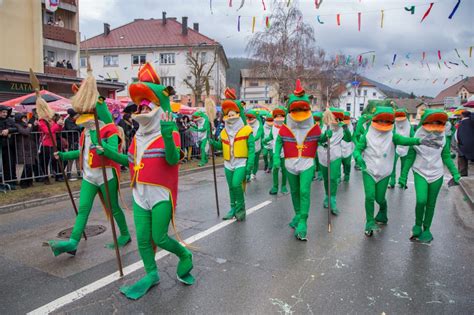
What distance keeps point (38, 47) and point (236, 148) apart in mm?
22275

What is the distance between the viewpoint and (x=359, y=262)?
477cm

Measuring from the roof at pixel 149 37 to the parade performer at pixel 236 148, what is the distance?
44.7 metres

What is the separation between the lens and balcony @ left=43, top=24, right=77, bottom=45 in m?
26.1

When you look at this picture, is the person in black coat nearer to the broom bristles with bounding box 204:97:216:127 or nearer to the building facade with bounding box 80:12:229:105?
the broom bristles with bounding box 204:97:216:127

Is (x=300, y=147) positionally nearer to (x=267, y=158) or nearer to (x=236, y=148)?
(x=236, y=148)

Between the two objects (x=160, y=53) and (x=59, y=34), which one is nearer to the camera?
(x=59, y=34)

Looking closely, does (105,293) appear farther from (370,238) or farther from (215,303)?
(370,238)

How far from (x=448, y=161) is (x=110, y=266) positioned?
4958 millimetres

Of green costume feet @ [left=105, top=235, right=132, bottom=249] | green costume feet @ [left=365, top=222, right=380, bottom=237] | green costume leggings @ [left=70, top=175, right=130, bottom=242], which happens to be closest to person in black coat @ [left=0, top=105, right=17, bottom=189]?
green costume leggings @ [left=70, top=175, right=130, bottom=242]

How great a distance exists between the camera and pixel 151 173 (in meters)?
3.86

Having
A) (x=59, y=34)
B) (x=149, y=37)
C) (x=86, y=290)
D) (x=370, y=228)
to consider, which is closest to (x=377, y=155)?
(x=370, y=228)

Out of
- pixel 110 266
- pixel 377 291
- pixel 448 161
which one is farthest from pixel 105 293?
pixel 448 161

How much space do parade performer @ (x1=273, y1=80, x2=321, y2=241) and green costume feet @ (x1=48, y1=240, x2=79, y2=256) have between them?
3.06 metres

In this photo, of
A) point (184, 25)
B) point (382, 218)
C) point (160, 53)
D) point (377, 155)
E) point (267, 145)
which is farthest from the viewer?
point (184, 25)
